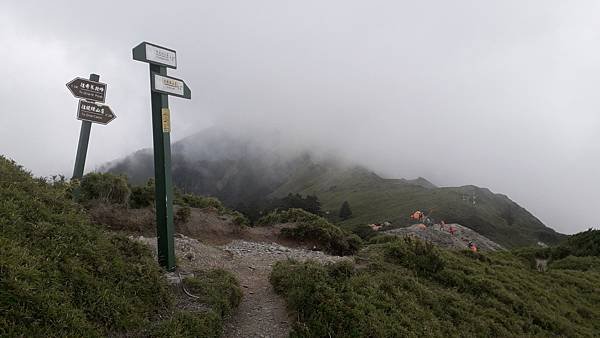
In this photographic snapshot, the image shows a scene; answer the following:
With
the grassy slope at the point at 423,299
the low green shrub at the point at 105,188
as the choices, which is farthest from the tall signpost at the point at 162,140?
the low green shrub at the point at 105,188

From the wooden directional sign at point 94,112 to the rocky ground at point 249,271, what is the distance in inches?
129

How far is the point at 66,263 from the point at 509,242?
118645 millimetres

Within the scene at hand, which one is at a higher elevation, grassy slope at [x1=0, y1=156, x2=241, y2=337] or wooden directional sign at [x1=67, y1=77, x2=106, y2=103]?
wooden directional sign at [x1=67, y1=77, x2=106, y2=103]

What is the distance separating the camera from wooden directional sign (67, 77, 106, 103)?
931 cm

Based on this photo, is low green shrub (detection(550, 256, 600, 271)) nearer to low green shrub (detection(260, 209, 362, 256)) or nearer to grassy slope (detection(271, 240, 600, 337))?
grassy slope (detection(271, 240, 600, 337))

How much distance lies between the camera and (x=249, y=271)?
10.5 m

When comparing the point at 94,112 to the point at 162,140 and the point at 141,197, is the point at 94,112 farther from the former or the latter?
the point at 141,197

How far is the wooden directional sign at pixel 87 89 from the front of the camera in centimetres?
931

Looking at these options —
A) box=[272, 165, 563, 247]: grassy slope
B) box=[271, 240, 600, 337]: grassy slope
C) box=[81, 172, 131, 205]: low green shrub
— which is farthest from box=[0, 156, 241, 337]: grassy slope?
box=[272, 165, 563, 247]: grassy slope

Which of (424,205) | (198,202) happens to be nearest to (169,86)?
(198,202)

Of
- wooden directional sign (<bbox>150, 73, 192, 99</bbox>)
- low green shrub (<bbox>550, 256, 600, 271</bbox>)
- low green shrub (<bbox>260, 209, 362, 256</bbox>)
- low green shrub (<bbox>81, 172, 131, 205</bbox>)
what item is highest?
wooden directional sign (<bbox>150, 73, 192, 99</bbox>)

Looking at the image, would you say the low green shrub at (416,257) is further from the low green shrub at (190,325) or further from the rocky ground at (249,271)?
the low green shrub at (190,325)

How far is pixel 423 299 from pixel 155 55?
8535 mm

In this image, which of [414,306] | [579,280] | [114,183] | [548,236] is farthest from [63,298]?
[548,236]
